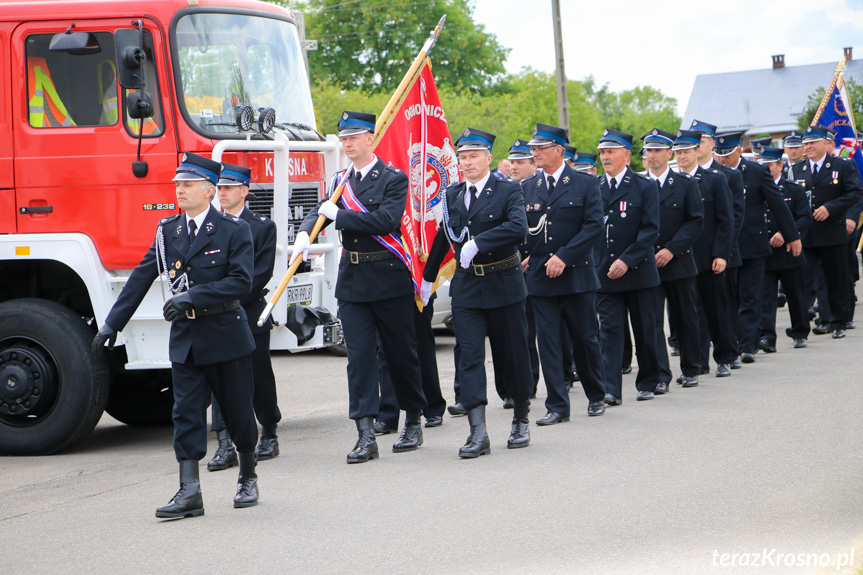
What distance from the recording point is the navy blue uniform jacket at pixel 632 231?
9711 mm

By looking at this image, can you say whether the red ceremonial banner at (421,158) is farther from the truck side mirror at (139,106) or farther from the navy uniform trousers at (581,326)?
the truck side mirror at (139,106)

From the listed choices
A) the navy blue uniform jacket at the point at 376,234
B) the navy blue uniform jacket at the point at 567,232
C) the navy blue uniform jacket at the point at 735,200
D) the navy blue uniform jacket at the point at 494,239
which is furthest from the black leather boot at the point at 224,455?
the navy blue uniform jacket at the point at 735,200

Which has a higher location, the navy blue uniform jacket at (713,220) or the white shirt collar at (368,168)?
the white shirt collar at (368,168)

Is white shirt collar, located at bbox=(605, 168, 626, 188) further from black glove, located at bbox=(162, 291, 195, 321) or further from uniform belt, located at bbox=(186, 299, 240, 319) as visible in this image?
black glove, located at bbox=(162, 291, 195, 321)

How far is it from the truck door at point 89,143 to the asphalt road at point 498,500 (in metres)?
1.69

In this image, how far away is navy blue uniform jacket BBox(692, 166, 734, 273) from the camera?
11.1 meters

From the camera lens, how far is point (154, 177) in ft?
28.0

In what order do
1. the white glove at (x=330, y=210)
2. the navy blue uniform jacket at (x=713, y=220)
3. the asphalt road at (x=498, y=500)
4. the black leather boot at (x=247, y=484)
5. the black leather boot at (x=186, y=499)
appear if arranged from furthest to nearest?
the navy blue uniform jacket at (x=713, y=220) < the white glove at (x=330, y=210) < the black leather boot at (x=247, y=484) < the black leather boot at (x=186, y=499) < the asphalt road at (x=498, y=500)

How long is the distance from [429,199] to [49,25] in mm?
3026

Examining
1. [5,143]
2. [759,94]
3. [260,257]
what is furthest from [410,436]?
[759,94]

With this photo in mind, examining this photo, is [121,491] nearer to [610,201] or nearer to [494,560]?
[494,560]

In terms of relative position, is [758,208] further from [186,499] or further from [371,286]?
[186,499]

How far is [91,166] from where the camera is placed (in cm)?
860

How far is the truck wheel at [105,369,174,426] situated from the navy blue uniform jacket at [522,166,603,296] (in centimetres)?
321
